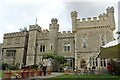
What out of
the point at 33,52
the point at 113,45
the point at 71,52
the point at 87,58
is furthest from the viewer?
the point at 33,52

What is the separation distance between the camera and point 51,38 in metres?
33.5

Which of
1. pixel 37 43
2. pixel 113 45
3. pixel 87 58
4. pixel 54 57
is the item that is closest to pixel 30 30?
pixel 37 43

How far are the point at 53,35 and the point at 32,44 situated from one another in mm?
4470

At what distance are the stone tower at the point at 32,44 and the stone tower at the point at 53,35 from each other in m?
3.09

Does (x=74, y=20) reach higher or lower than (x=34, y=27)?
higher

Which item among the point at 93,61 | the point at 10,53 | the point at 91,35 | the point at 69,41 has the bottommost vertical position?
the point at 93,61

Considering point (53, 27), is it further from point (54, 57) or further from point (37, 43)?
point (54, 57)

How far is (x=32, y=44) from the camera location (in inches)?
1362

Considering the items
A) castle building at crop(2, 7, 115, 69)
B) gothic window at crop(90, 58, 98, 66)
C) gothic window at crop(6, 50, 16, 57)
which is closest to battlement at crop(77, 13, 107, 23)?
castle building at crop(2, 7, 115, 69)

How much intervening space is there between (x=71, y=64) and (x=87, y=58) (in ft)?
10.7

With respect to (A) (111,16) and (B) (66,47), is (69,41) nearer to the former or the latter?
(B) (66,47)

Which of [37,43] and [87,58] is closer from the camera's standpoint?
[87,58]

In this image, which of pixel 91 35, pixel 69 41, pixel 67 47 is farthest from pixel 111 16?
pixel 67 47

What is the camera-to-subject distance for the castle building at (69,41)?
96.7ft
